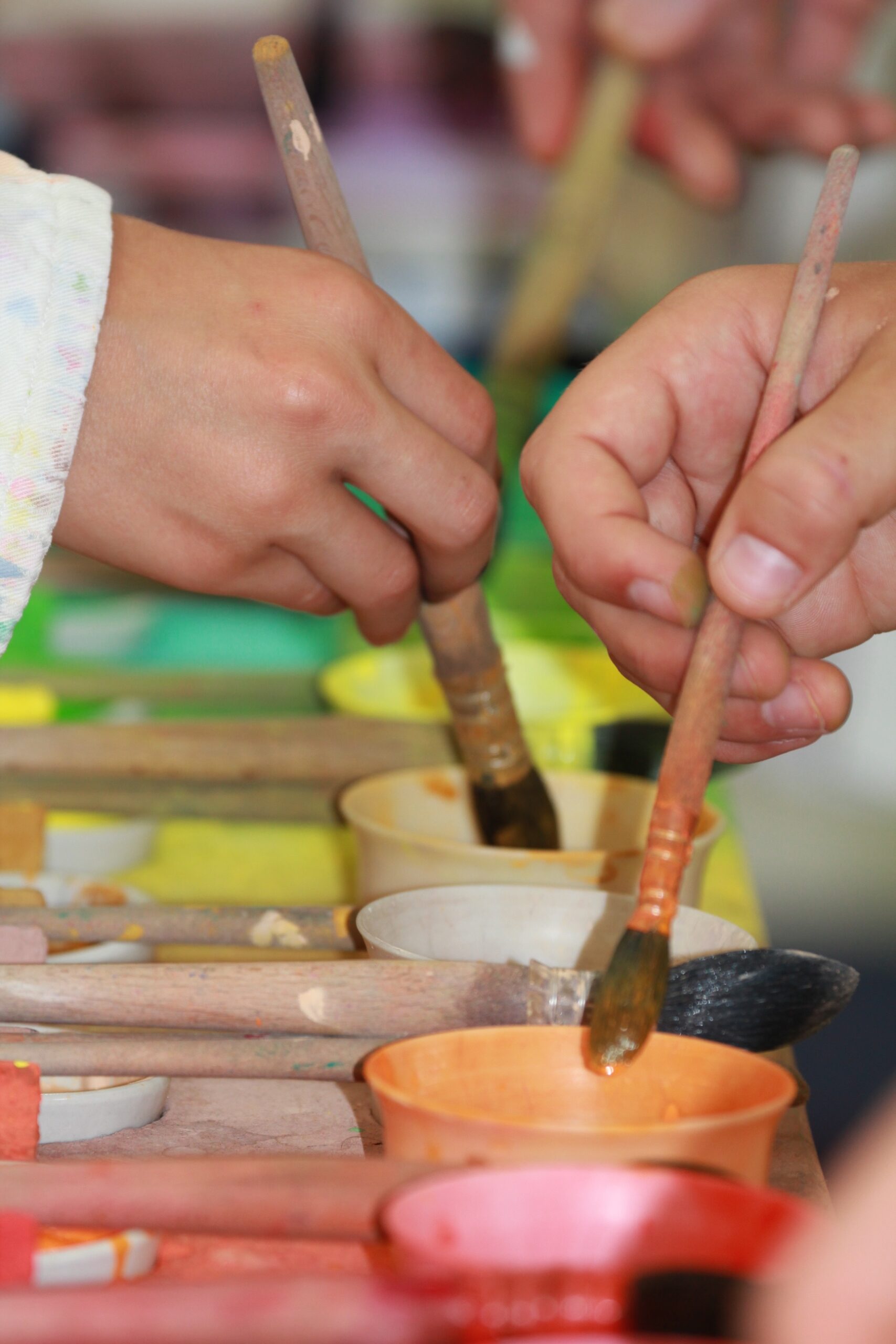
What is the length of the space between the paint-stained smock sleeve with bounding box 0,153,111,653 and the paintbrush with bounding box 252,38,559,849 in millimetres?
146

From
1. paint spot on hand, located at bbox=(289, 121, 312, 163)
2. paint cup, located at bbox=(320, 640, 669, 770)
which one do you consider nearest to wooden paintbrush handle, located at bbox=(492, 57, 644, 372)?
paint cup, located at bbox=(320, 640, 669, 770)

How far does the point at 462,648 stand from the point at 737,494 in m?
0.31

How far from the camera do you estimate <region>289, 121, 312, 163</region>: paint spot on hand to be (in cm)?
75

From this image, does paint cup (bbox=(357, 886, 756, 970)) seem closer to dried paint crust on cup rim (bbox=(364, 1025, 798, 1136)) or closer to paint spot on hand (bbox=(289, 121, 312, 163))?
dried paint crust on cup rim (bbox=(364, 1025, 798, 1136))

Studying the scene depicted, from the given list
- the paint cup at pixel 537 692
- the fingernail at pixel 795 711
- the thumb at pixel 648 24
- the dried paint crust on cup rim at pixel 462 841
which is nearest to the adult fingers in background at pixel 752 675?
the fingernail at pixel 795 711

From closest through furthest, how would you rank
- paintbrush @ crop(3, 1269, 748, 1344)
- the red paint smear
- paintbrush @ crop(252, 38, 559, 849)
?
paintbrush @ crop(3, 1269, 748, 1344)
the red paint smear
paintbrush @ crop(252, 38, 559, 849)

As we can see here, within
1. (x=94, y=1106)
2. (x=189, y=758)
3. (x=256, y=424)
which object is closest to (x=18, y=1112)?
(x=94, y=1106)

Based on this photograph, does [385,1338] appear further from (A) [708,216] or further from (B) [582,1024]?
(A) [708,216]

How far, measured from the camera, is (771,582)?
572mm

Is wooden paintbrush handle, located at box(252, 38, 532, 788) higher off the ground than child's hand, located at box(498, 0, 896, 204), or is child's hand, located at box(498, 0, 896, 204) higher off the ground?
child's hand, located at box(498, 0, 896, 204)

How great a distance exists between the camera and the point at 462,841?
3.28 feet

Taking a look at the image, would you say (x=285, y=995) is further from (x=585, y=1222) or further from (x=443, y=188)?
(x=443, y=188)

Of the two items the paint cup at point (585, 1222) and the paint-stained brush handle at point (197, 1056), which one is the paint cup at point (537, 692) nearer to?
the paint-stained brush handle at point (197, 1056)

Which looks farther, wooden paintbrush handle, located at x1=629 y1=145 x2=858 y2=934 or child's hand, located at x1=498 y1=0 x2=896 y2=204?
child's hand, located at x1=498 y1=0 x2=896 y2=204
